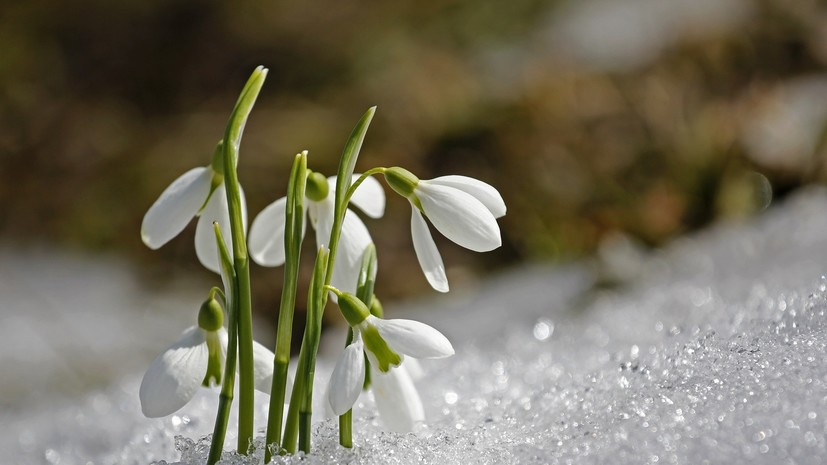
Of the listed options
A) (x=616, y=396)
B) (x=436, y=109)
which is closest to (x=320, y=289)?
(x=616, y=396)

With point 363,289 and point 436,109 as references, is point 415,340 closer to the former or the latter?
point 363,289

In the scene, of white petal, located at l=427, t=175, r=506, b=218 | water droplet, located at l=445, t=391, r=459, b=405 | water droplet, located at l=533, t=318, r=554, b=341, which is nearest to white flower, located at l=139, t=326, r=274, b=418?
white petal, located at l=427, t=175, r=506, b=218

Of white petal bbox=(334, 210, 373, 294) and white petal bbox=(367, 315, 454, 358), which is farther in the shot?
white petal bbox=(334, 210, 373, 294)

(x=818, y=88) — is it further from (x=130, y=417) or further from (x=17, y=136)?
(x=17, y=136)

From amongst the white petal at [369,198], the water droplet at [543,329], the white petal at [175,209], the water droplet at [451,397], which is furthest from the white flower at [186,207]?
the water droplet at [543,329]

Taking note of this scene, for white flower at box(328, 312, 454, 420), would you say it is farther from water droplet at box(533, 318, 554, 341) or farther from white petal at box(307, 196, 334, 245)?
water droplet at box(533, 318, 554, 341)

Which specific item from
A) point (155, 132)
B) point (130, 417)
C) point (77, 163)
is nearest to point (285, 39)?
point (155, 132)

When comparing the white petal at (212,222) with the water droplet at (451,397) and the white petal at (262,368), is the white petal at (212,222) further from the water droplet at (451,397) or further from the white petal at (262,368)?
the water droplet at (451,397)
